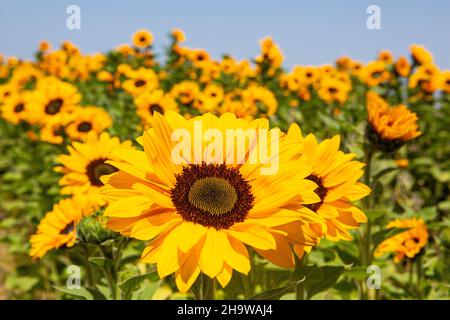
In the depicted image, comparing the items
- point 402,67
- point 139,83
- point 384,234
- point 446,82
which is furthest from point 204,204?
point 402,67

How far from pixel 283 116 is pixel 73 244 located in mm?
2970

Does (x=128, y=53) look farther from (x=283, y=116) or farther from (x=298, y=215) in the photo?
(x=298, y=215)

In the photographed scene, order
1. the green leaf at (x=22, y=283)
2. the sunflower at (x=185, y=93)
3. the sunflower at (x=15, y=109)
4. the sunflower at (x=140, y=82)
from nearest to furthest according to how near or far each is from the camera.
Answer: the green leaf at (x=22, y=283) → the sunflower at (x=185, y=93) → the sunflower at (x=15, y=109) → the sunflower at (x=140, y=82)

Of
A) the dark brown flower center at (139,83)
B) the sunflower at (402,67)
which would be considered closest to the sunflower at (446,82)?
the sunflower at (402,67)

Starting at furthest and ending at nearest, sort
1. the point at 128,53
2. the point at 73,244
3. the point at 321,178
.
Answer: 1. the point at 128,53
2. the point at 73,244
3. the point at 321,178

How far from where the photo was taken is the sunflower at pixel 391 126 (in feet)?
6.20

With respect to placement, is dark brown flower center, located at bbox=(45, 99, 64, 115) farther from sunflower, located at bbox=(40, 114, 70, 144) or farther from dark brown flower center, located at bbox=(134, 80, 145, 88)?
dark brown flower center, located at bbox=(134, 80, 145, 88)

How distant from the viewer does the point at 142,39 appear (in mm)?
6504

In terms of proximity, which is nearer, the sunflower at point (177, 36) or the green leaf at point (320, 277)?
the green leaf at point (320, 277)

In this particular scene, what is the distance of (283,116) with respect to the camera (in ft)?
14.7

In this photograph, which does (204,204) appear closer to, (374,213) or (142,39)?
(374,213)

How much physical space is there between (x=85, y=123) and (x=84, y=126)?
0.9 inches

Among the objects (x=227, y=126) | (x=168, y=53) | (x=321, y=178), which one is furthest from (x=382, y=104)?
(x=168, y=53)

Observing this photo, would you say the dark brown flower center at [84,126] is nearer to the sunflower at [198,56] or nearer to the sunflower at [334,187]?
the sunflower at [334,187]
